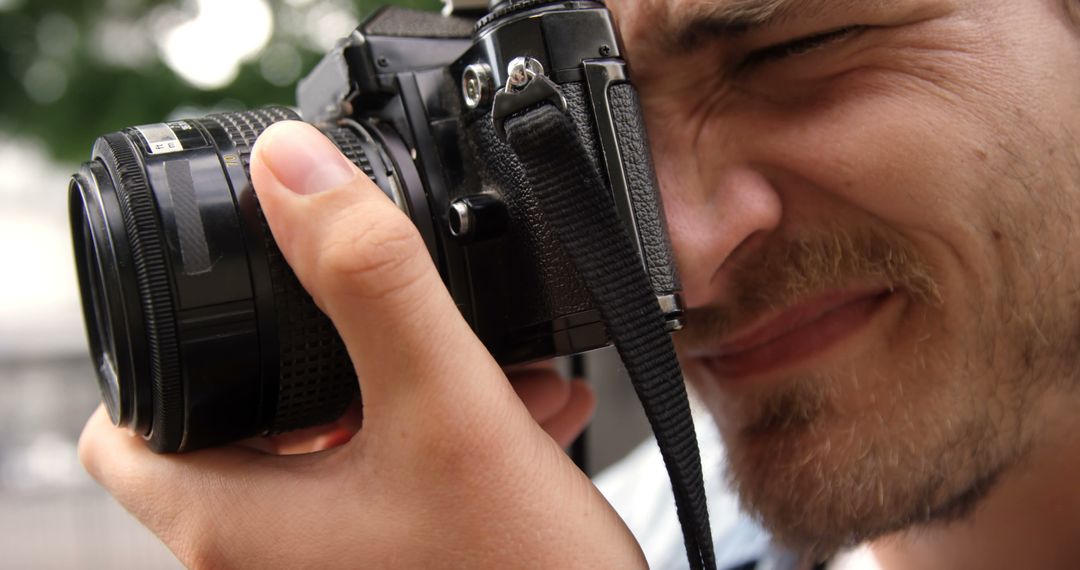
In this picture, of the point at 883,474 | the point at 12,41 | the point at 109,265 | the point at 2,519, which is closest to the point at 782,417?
the point at 883,474

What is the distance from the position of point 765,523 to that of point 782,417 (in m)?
0.10

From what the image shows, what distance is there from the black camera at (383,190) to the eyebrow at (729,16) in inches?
1.9

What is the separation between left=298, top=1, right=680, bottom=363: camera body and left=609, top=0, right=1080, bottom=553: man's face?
0.21 feet

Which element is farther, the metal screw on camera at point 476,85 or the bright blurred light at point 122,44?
the bright blurred light at point 122,44

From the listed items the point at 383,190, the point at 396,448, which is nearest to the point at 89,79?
the point at 383,190

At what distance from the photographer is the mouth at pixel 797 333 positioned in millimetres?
620

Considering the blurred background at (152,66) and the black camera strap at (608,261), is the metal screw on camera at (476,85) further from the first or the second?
the blurred background at (152,66)

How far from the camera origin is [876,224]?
0.58 meters

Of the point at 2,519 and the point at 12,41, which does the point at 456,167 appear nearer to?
the point at 12,41

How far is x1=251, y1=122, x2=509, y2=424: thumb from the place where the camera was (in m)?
0.46

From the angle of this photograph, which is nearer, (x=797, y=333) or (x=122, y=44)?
(x=797, y=333)

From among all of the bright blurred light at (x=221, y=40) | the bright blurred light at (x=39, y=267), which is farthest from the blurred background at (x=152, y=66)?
the bright blurred light at (x=39, y=267)

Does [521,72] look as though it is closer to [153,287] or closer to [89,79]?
[153,287]

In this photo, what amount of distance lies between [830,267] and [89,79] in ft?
4.07
